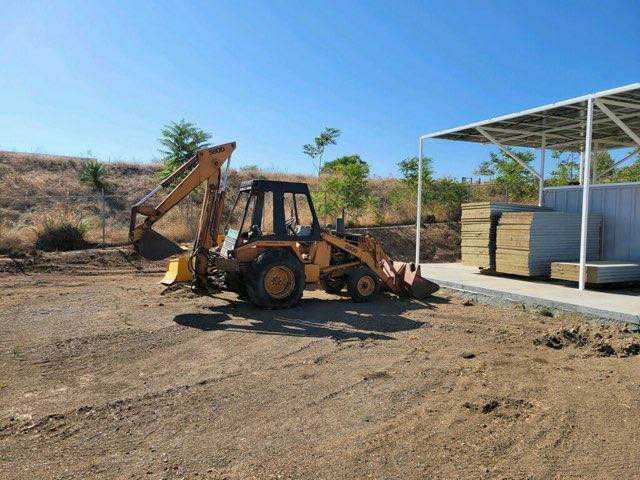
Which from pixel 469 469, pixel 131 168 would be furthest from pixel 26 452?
pixel 131 168

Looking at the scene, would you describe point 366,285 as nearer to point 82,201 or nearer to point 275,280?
point 275,280

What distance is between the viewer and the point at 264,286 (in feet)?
30.6

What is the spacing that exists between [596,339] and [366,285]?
4478 millimetres

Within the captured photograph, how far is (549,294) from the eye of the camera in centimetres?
970

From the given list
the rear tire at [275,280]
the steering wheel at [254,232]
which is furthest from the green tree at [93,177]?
the rear tire at [275,280]

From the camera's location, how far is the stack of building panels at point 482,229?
40.1ft

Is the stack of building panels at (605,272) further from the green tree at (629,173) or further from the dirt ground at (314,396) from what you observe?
the green tree at (629,173)

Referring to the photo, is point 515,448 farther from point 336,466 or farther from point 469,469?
point 336,466

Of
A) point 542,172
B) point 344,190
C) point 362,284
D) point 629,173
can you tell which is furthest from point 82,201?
point 629,173

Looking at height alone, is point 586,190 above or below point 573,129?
below

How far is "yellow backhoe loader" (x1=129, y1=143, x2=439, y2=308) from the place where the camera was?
364 inches

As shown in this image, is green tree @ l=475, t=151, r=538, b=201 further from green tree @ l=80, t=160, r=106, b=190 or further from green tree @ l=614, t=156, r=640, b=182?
green tree @ l=80, t=160, r=106, b=190

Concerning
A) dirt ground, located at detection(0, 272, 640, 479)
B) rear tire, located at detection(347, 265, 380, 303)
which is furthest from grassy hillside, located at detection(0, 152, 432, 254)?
rear tire, located at detection(347, 265, 380, 303)

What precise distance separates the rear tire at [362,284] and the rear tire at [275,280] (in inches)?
51.2
